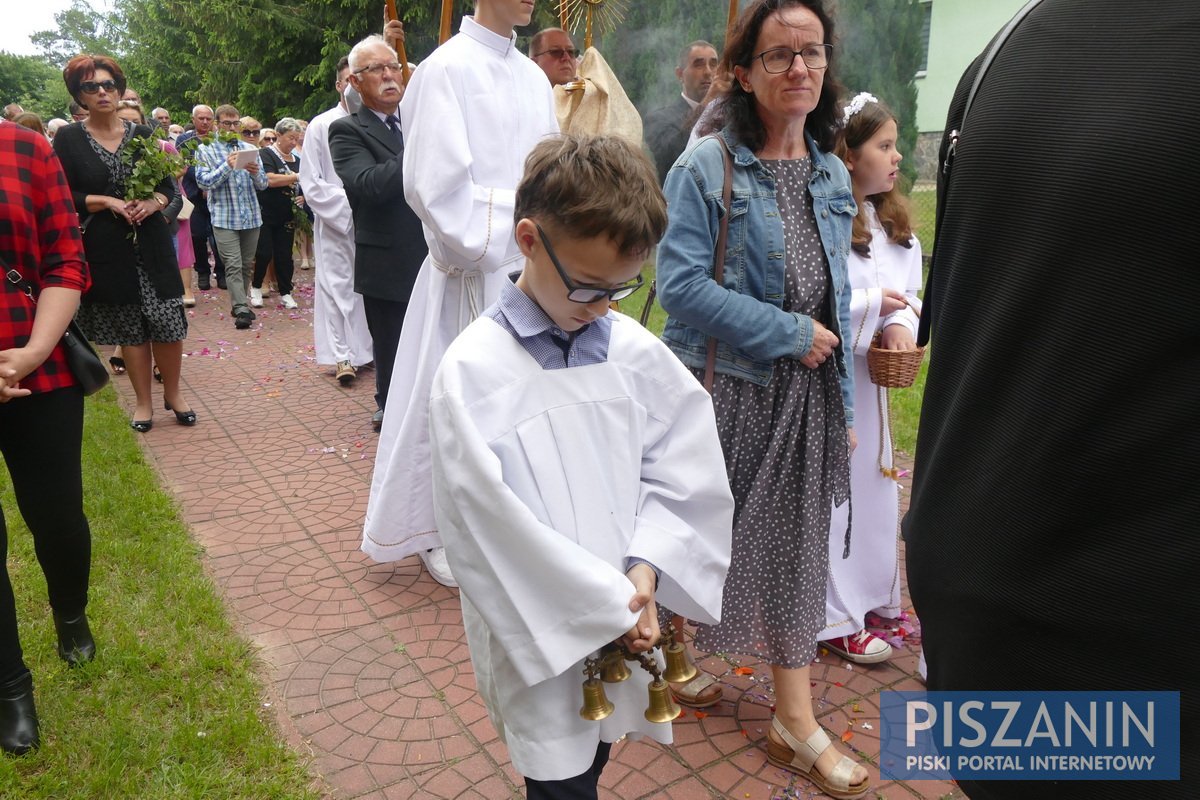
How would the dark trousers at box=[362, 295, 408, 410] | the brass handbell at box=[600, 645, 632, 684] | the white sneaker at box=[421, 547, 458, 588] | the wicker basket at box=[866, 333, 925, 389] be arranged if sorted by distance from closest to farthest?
the brass handbell at box=[600, 645, 632, 684] → the wicker basket at box=[866, 333, 925, 389] → the white sneaker at box=[421, 547, 458, 588] → the dark trousers at box=[362, 295, 408, 410]

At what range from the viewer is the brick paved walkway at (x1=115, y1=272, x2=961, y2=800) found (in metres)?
2.67

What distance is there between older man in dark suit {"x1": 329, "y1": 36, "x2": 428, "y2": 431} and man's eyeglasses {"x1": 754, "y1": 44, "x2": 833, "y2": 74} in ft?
8.27

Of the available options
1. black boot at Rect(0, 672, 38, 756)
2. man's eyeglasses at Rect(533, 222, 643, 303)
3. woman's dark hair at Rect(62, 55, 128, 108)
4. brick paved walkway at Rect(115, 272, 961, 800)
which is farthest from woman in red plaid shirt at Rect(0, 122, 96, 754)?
woman's dark hair at Rect(62, 55, 128, 108)

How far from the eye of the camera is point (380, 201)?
455 centimetres

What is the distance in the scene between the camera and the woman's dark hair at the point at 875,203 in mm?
3115

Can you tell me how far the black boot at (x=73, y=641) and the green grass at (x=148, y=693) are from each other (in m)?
0.04

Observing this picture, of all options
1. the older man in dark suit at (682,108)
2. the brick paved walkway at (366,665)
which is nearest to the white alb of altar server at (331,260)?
the brick paved walkway at (366,665)

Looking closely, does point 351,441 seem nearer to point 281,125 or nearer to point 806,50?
point 806,50

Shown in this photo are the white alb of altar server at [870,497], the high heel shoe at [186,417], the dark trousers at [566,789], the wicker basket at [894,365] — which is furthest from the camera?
the high heel shoe at [186,417]

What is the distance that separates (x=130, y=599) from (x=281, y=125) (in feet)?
29.8

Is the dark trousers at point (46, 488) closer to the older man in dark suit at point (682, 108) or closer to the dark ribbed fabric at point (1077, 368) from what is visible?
the dark ribbed fabric at point (1077, 368)

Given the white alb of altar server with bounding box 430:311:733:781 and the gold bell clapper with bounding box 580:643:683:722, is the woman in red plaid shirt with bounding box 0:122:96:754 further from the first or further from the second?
the gold bell clapper with bounding box 580:643:683:722

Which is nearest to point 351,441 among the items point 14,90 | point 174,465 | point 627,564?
point 174,465

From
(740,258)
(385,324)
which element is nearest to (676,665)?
(740,258)
